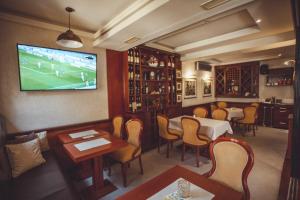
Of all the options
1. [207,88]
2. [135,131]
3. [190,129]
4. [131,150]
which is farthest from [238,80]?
[131,150]

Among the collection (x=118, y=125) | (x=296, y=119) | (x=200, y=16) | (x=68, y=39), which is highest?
(x=200, y=16)

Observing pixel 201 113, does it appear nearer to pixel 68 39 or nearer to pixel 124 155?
pixel 124 155

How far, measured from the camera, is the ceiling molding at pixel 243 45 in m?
3.30

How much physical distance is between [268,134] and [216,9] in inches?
192

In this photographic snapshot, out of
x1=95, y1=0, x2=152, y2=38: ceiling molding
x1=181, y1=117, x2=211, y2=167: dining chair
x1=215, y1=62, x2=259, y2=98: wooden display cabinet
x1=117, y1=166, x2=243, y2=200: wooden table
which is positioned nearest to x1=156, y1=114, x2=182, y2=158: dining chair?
x1=181, y1=117, x2=211, y2=167: dining chair

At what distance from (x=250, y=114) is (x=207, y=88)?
7.71ft

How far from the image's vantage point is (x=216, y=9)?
191 cm

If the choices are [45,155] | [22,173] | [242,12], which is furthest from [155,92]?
[22,173]

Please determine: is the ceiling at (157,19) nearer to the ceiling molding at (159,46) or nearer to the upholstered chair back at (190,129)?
the ceiling molding at (159,46)

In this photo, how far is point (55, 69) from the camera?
2.74 metres

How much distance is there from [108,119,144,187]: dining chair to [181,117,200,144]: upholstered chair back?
3.43ft

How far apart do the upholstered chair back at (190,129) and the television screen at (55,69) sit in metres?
2.09

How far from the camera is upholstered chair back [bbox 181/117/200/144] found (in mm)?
3073

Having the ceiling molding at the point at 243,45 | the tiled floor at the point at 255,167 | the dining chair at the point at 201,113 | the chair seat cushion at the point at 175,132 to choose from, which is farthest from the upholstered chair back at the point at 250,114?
the chair seat cushion at the point at 175,132
